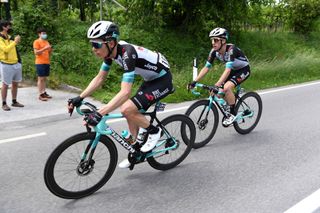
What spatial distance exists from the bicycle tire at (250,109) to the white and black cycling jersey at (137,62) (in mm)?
2415

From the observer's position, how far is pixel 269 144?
600cm

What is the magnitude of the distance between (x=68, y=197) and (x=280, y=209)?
2.30 metres

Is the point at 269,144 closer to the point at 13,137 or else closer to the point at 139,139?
the point at 139,139

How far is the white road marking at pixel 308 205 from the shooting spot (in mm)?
3738

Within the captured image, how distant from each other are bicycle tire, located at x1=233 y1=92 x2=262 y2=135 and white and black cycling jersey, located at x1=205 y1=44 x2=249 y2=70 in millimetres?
601

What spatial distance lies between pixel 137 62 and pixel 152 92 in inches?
16.6

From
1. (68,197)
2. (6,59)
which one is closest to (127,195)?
(68,197)

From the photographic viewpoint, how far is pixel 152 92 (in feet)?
14.5

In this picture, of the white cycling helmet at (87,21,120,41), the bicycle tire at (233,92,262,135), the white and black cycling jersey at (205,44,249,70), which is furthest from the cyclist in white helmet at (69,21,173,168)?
the bicycle tire at (233,92,262,135)

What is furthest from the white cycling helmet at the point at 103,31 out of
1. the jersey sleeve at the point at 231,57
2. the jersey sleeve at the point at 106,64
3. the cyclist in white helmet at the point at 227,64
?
the jersey sleeve at the point at 231,57

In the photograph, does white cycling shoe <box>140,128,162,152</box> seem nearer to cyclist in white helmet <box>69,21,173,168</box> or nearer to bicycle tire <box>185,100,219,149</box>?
cyclist in white helmet <box>69,21,173,168</box>

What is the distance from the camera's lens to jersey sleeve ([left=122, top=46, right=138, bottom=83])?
3.92 m

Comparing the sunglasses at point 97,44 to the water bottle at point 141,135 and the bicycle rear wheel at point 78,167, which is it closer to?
the bicycle rear wheel at point 78,167

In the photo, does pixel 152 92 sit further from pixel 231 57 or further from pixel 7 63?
pixel 7 63
